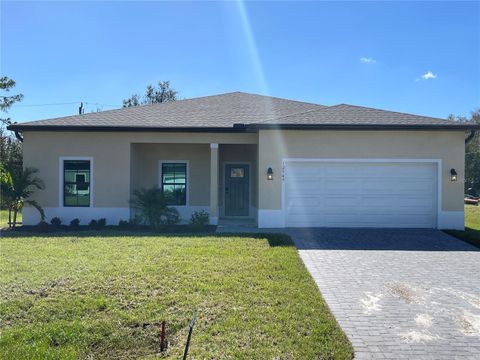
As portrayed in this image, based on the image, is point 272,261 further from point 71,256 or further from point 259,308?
point 71,256

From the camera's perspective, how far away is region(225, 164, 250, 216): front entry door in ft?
49.5

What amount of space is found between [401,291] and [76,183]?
37.4 feet

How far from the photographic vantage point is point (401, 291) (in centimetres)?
581

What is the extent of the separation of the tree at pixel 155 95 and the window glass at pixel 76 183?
97.6 ft

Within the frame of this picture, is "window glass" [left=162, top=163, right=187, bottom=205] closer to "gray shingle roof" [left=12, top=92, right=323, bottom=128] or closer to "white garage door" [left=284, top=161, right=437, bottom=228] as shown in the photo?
"gray shingle roof" [left=12, top=92, right=323, bottom=128]

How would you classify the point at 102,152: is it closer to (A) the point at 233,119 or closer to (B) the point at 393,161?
(A) the point at 233,119

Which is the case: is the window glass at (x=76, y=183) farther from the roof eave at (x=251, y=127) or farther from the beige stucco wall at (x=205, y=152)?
the roof eave at (x=251, y=127)

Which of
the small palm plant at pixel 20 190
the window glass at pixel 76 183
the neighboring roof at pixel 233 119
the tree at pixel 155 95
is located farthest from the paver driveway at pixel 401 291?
the tree at pixel 155 95

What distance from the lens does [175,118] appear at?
45.9 feet

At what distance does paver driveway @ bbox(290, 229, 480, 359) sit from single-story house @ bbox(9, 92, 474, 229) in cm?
189

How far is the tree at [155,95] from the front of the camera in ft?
136

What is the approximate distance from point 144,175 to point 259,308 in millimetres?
10603

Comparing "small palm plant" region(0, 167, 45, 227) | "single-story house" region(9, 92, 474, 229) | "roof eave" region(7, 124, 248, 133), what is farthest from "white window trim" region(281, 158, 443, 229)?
"small palm plant" region(0, 167, 45, 227)

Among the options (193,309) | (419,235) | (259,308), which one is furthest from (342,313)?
(419,235)
